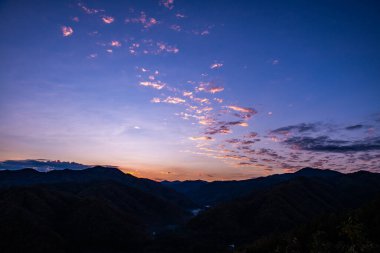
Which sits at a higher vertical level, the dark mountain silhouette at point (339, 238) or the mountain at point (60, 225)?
the dark mountain silhouette at point (339, 238)

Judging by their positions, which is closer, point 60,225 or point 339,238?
point 339,238

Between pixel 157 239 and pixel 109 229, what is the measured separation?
20052 millimetres

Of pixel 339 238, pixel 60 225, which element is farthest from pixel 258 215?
pixel 339 238

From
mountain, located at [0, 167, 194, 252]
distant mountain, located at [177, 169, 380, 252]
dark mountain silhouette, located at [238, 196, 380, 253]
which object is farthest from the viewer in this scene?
distant mountain, located at [177, 169, 380, 252]

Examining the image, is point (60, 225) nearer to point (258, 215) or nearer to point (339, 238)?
point (258, 215)

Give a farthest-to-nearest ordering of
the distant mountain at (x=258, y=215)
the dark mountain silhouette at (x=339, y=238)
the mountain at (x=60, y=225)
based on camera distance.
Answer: the distant mountain at (x=258, y=215)
the mountain at (x=60, y=225)
the dark mountain silhouette at (x=339, y=238)

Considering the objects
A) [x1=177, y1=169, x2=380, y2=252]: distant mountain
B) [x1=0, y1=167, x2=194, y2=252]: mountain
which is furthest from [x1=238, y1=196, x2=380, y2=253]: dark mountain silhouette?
[x1=0, y1=167, x2=194, y2=252]: mountain

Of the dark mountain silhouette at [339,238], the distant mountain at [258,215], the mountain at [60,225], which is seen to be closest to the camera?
the dark mountain silhouette at [339,238]

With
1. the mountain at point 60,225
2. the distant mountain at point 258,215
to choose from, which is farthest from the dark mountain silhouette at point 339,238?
the mountain at point 60,225

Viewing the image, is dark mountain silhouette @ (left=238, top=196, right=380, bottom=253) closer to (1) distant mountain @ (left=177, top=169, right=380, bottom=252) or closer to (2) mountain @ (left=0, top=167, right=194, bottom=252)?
(1) distant mountain @ (left=177, top=169, right=380, bottom=252)

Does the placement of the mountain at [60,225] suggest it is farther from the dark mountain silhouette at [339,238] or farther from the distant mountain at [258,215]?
the dark mountain silhouette at [339,238]

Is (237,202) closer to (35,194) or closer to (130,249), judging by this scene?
(130,249)

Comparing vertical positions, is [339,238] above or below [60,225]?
above

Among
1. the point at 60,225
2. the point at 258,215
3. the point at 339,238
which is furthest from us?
the point at 258,215
